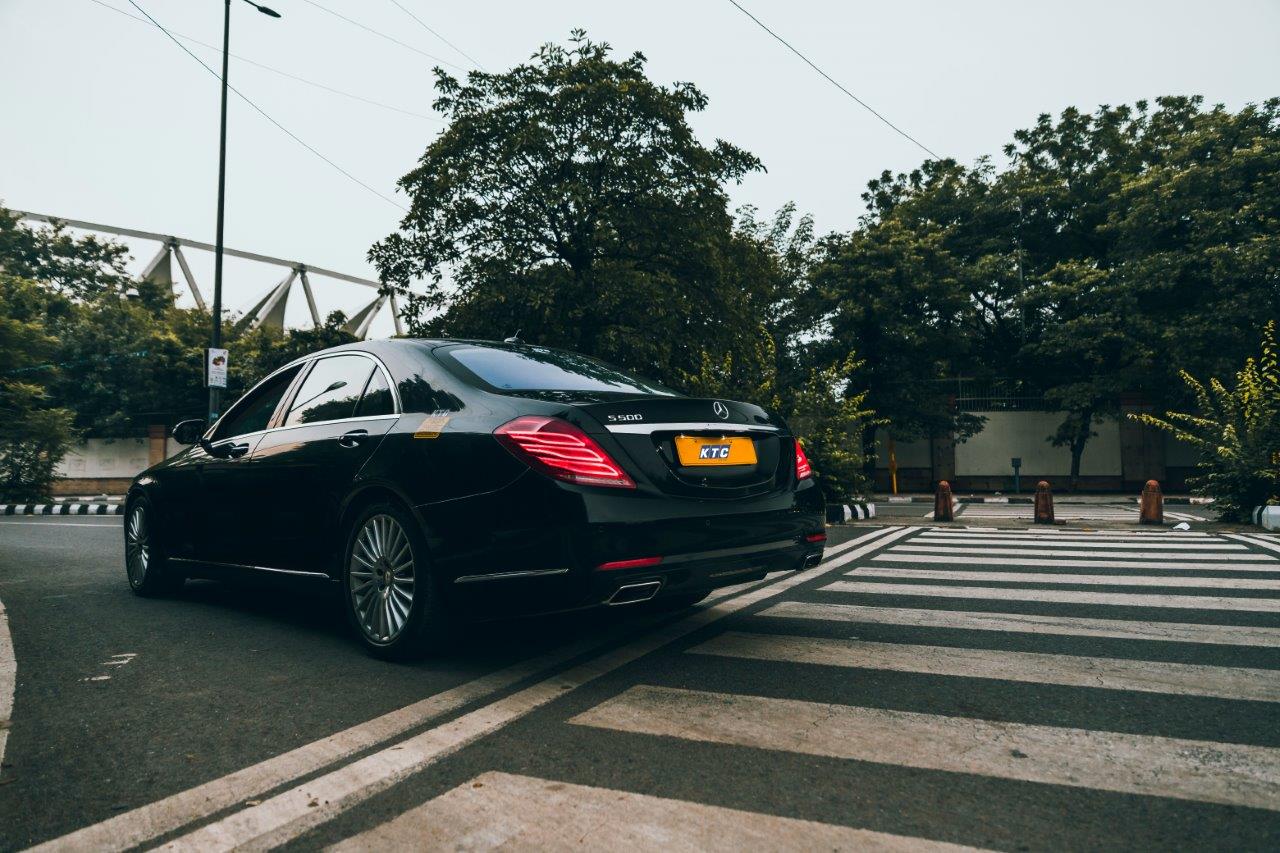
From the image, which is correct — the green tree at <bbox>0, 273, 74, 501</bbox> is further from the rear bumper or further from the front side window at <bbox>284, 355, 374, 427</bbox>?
the rear bumper

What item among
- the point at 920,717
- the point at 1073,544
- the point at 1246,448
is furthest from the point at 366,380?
the point at 1246,448

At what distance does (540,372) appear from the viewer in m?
4.43

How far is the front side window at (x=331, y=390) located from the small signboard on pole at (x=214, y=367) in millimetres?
13547

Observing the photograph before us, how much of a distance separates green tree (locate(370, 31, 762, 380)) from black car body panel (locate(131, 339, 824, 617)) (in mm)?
14380

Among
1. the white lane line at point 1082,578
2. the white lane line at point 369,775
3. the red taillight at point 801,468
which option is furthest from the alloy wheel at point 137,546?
the white lane line at point 1082,578

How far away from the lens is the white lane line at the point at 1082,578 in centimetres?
624

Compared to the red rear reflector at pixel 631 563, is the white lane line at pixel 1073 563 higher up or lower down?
lower down

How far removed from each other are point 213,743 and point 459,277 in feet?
61.5

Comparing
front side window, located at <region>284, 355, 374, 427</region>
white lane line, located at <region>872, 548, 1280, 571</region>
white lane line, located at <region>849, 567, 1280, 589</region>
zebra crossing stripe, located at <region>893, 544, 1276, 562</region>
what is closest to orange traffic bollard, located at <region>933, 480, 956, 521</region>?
zebra crossing stripe, located at <region>893, 544, 1276, 562</region>

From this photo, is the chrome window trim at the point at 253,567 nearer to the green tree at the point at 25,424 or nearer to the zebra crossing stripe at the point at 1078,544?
the zebra crossing stripe at the point at 1078,544

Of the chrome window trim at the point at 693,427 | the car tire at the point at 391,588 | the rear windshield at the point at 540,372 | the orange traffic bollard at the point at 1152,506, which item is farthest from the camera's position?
the orange traffic bollard at the point at 1152,506

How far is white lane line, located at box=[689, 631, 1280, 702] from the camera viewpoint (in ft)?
11.7

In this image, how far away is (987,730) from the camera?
3033 mm

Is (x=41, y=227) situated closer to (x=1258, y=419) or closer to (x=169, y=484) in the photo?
(x=169, y=484)
